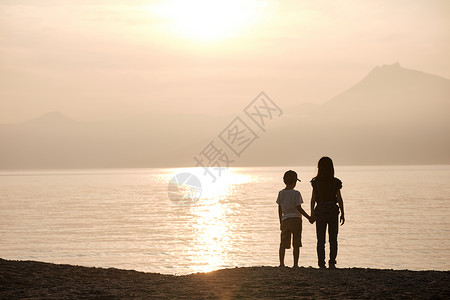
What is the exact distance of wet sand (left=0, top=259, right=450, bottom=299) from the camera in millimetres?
10578

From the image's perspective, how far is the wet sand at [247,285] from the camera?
10.6 m

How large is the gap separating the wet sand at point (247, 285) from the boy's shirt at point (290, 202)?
1196mm

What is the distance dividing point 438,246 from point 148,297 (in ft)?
83.3

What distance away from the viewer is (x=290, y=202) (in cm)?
1324

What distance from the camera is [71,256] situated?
30.3 m

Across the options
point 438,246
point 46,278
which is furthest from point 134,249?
point 46,278

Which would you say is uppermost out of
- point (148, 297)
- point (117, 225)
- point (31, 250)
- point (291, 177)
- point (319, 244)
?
point (117, 225)

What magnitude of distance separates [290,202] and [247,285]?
2.45 meters

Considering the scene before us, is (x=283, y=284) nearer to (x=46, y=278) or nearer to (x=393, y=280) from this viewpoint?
(x=393, y=280)

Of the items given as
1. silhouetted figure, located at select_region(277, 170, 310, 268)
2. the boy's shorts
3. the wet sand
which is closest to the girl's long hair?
silhouetted figure, located at select_region(277, 170, 310, 268)

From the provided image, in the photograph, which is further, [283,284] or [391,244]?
[391,244]

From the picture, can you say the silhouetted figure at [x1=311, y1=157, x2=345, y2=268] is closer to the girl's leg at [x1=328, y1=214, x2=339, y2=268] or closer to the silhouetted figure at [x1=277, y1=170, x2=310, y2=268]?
the girl's leg at [x1=328, y1=214, x2=339, y2=268]

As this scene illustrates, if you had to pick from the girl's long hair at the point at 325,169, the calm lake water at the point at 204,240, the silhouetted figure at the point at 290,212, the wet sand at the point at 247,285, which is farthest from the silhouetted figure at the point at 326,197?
the calm lake water at the point at 204,240

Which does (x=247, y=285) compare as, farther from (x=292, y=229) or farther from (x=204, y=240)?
(x=204, y=240)
